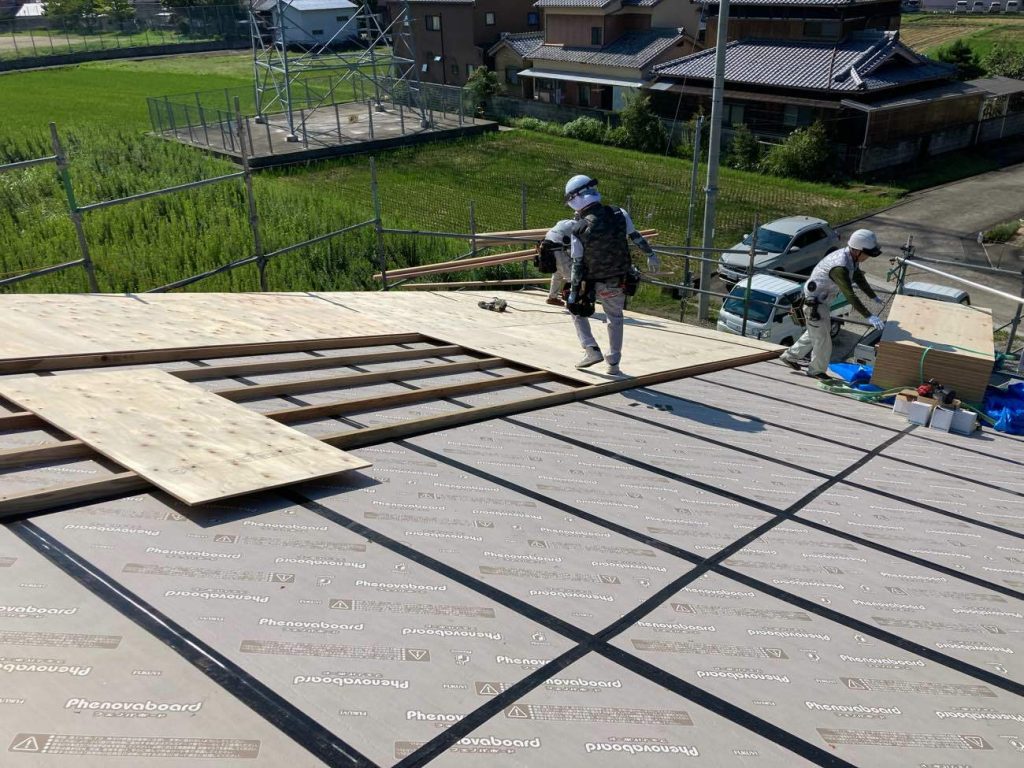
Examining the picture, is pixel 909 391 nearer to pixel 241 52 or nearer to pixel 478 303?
pixel 478 303

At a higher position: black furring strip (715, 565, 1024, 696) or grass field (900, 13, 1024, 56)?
grass field (900, 13, 1024, 56)

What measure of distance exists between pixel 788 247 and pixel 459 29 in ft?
109

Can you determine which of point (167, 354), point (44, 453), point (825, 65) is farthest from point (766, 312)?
point (825, 65)

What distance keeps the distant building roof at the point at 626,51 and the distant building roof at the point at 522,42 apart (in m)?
1.63

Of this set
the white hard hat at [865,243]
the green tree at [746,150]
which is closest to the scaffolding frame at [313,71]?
the green tree at [746,150]

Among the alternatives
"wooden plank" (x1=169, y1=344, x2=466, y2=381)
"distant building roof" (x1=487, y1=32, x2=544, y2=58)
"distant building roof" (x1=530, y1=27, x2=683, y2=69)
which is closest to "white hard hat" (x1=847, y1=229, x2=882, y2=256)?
"wooden plank" (x1=169, y1=344, x2=466, y2=381)

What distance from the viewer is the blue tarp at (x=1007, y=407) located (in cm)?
751

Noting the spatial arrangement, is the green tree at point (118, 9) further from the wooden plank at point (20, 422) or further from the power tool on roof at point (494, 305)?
the wooden plank at point (20, 422)

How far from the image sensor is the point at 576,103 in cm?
3866

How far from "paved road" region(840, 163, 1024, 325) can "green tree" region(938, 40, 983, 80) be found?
8.79m

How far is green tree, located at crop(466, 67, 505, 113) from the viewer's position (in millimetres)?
37844

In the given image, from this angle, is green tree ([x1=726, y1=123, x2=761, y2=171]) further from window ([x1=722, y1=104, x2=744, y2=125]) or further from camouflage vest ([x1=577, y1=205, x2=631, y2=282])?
camouflage vest ([x1=577, y1=205, x2=631, y2=282])

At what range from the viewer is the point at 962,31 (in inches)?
1956

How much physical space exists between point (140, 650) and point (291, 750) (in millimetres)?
738
